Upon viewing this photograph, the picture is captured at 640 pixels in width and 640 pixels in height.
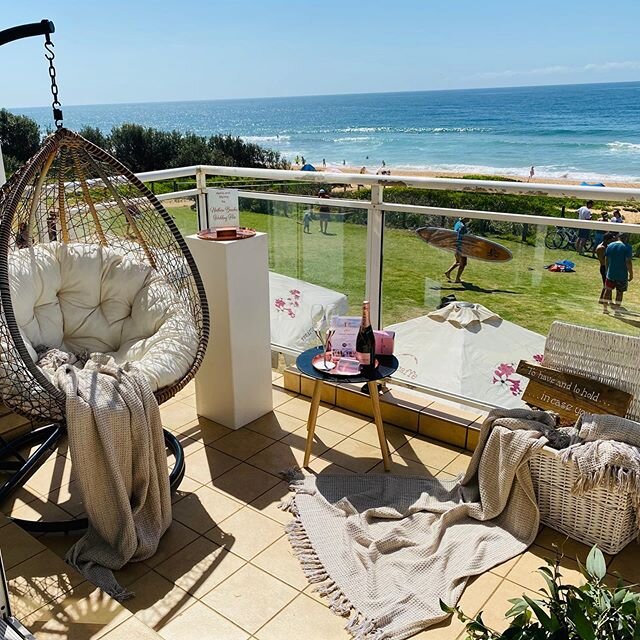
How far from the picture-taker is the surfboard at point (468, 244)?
107 inches

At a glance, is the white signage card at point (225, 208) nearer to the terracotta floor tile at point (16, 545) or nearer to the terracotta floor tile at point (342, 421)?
the terracotta floor tile at point (342, 421)

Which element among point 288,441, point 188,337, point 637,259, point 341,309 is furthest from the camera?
point 341,309

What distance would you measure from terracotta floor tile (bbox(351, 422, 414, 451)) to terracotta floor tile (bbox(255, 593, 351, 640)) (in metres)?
1.10

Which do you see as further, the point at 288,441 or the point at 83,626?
the point at 288,441

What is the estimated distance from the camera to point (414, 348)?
122 inches

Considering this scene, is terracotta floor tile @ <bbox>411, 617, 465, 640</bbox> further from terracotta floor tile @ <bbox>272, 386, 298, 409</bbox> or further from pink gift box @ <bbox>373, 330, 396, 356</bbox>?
terracotta floor tile @ <bbox>272, 386, 298, 409</bbox>

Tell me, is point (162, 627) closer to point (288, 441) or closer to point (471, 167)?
point (288, 441)

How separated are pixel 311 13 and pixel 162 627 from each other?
43057 millimetres

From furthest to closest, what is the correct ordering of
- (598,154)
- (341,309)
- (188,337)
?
(598,154)
(341,309)
(188,337)

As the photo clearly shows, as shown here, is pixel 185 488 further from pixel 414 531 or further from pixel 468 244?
pixel 468 244

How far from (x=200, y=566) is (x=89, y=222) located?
1713mm

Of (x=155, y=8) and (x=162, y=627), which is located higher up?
(x=155, y=8)

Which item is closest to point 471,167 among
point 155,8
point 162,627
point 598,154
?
point 598,154

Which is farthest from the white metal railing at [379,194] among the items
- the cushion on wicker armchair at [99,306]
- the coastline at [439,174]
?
the coastline at [439,174]
